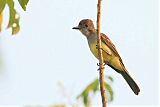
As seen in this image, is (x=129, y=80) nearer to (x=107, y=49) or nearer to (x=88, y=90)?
(x=107, y=49)

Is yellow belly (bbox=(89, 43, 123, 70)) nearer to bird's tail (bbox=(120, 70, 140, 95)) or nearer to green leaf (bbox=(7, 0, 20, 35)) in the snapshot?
bird's tail (bbox=(120, 70, 140, 95))

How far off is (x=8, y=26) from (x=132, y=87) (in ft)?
8.74

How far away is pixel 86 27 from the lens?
293 inches

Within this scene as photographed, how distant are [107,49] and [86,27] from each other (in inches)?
22.6

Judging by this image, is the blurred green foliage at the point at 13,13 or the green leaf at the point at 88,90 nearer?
the blurred green foliage at the point at 13,13

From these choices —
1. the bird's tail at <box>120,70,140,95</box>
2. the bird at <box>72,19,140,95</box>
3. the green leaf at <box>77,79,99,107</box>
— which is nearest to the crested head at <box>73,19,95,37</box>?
the bird at <box>72,19,140,95</box>

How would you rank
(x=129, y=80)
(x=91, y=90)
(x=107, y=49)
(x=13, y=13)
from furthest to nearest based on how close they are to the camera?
1. (x=129, y=80)
2. (x=107, y=49)
3. (x=91, y=90)
4. (x=13, y=13)

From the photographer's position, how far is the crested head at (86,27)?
739 centimetres

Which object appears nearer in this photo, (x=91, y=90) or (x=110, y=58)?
(x=91, y=90)

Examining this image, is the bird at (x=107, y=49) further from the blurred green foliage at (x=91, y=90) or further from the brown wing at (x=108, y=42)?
the blurred green foliage at (x=91, y=90)

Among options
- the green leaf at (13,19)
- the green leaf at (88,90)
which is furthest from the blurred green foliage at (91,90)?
the green leaf at (13,19)

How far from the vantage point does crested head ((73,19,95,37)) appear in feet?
24.3

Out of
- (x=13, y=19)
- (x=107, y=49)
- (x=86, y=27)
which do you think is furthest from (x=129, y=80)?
(x=13, y=19)

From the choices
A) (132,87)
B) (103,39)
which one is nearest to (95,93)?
(132,87)
